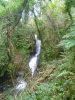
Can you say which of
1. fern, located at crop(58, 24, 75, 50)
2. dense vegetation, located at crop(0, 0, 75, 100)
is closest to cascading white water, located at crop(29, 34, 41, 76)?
dense vegetation, located at crop(0, 0, 75, 100)

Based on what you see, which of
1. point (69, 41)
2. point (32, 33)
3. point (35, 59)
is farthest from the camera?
A: point (32, 33)

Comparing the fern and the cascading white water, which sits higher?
the fern

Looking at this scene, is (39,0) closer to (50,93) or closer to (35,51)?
(35,51)

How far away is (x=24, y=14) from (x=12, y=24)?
1.54 meters

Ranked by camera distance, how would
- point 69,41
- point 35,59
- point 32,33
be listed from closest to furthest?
point 69,41
point 35,59
point 32,33

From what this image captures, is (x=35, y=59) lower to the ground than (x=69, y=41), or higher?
lower

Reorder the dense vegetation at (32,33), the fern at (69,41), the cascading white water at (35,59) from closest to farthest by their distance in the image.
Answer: the fern at (69,41) < the dense vegetation at (32,33) < the cascading white water at (35,59)

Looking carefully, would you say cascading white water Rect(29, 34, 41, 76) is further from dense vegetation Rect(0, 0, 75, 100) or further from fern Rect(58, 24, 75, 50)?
fern Rect(58, 24, 75, 50)

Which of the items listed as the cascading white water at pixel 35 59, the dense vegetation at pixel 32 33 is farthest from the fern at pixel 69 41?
the cascading white water at pixel 35 59

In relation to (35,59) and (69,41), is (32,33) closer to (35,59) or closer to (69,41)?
(35,59)

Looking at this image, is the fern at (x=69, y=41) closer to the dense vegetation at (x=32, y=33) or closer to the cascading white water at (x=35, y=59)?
the dense vegetation at (x=32, y=33)

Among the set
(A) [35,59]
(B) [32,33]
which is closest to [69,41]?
(A) [35,59]

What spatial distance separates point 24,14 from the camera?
1247cm

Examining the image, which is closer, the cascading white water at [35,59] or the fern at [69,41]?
the fern at [69,41]
